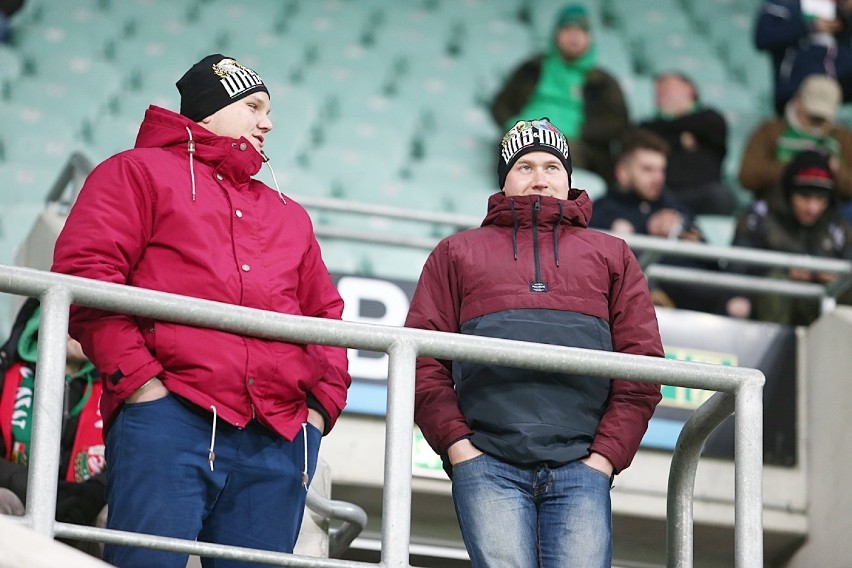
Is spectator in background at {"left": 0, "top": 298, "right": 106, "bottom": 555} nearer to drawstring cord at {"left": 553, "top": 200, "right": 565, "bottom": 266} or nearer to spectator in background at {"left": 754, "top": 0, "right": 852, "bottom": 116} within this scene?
drawstring cord at {"left": 553, "top": 200, "right": 565, "bottom": 266}

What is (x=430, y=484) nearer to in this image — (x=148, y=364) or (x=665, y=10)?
(x=148, y=364)

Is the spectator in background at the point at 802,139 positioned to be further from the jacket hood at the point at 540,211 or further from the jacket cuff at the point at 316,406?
the jacket cuff at the point at 316,406

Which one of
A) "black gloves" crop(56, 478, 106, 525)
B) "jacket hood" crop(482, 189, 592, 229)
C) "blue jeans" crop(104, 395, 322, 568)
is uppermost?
"jacket hood" crop(482, 189, 592, 229)

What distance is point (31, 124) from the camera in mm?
7809

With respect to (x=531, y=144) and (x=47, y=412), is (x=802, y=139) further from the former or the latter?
(x=47, y=412)

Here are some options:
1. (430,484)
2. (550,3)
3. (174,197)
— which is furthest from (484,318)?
(550,3)

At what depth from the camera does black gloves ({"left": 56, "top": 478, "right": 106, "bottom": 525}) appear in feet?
13.0

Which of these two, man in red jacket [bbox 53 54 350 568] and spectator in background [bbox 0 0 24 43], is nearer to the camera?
man in red jacket [bbox 53 54 350 568]

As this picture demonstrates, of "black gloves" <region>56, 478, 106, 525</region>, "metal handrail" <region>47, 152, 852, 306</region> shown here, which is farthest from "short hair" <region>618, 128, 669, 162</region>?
"black gloves" <region>56, 478, 106, 525</region>

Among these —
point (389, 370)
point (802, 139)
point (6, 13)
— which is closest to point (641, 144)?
point (802, 139)

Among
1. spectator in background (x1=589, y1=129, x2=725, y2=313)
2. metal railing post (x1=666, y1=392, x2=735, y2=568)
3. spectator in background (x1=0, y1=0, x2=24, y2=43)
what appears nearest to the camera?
metal railing post (x1=666, y1=392, x2=735, y2=568)

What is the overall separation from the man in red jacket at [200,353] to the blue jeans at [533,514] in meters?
0.31

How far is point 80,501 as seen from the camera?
4.00m

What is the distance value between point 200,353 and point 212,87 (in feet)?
2.14
